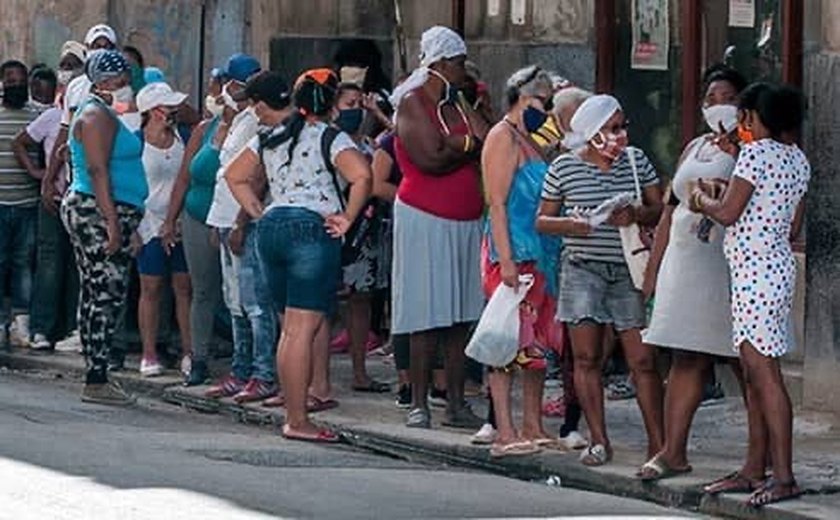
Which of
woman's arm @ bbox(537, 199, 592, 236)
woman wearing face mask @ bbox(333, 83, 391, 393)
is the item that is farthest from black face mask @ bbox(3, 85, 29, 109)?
woman's arm @ bbox(537, 199, 592, 236)

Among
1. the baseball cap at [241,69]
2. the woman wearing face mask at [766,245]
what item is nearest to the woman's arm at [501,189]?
the woman wearing face mask at [766,245]

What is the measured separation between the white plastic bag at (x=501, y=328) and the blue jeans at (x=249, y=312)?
2335 millimetres

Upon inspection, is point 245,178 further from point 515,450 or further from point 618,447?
point 618,447

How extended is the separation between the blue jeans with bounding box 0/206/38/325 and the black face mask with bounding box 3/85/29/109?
2.43ft

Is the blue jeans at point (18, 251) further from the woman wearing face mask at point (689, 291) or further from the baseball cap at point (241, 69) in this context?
the woman wearing face mask at point (689, 291)

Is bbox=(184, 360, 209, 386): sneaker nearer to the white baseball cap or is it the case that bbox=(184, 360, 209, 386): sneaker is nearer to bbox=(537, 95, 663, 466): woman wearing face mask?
the white baseball cap

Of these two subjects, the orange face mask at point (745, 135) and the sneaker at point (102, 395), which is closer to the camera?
the orange face mask at point (745, 135)

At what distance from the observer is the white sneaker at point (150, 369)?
16406 mm

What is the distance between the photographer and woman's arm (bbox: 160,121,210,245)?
15727mm

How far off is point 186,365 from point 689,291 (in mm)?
5381

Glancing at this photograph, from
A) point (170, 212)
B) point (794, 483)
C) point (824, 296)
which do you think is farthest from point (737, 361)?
point (170, 212)

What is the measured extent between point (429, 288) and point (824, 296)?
2163 millimetres

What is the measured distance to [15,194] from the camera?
18.0 metres

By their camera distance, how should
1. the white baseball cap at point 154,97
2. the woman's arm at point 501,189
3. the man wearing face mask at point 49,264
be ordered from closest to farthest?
the woman's arm at point 501,189
the white baseball cap at point 154,97
the man wearing face mask at point 49,264
